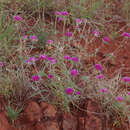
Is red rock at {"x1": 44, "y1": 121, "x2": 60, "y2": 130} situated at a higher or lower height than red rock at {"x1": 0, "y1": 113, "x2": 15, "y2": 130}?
lower

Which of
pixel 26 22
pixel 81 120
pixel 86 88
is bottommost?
pixel 81 120

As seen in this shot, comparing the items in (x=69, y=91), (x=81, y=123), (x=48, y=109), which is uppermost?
(x=69, y=91)

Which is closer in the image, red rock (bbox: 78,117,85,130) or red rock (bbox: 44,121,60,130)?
red rock (bbox: 44,121,60,130)

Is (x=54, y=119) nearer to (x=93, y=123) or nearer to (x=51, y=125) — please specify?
(x=51, y=125)

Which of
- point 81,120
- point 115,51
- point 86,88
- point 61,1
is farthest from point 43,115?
point 61,1

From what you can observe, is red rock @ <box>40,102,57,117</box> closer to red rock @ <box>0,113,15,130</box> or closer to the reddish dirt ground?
the reddish dirt ground

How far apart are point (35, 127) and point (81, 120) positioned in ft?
1.11

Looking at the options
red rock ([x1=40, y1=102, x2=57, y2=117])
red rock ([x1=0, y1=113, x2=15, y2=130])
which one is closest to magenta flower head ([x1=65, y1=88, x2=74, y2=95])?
red rock ([x1=40, y1=102, x2=57, y2=117])

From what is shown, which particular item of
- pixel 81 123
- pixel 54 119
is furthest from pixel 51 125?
pixel 81 123

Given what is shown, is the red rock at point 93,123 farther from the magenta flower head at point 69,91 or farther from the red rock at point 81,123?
the magenta flower head at point 69,91

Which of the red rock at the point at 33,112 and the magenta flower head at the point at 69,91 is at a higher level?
the magenta flower head at the point at 69,91

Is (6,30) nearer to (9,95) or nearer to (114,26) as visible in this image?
(9,95)

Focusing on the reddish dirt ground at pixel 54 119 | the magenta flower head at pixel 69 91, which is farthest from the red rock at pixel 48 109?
the magenta flower head at pixel 69 91

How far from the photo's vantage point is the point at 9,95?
188cm
